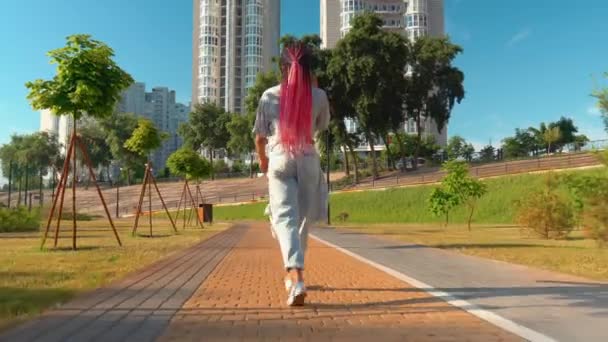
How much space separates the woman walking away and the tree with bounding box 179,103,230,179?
86550 mm

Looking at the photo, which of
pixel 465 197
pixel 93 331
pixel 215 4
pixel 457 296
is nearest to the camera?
pixel 93 331

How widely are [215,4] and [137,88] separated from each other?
3399 centimetres

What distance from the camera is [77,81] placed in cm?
1289

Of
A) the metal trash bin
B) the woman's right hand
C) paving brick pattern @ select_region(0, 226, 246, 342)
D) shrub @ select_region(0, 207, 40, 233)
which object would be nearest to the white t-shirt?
the woman's right hand

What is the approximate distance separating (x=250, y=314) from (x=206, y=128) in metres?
89.0

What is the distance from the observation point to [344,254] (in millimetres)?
12195

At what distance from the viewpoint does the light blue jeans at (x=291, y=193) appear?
5.26m

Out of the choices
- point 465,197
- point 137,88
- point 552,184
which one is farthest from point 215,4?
point 552,184

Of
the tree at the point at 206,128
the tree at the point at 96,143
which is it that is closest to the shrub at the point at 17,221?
the tree at the point at 206,128

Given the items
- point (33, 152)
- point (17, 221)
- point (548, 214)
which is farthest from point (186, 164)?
point (33, 152)

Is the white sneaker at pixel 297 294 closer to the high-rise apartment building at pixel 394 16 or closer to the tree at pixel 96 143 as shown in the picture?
the tree at pixel 96 143

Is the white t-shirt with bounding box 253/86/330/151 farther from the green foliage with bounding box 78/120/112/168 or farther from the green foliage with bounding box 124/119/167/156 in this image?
the green foliage with bounding box 78/120/112/168

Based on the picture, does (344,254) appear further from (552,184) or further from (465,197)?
(465,197)

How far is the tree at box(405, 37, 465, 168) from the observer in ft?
194
